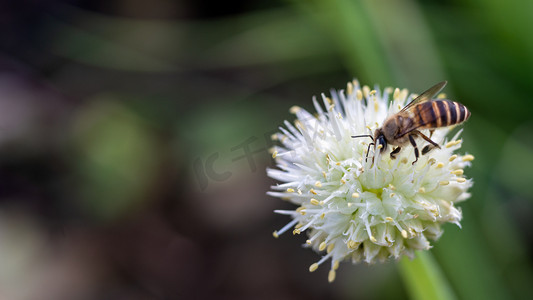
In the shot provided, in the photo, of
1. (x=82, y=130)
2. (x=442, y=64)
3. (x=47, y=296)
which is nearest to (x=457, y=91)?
(x=442, y=64)

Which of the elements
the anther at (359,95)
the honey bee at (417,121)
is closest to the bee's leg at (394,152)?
the honey bee at (417,121)

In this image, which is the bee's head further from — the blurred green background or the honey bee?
the blurred green background

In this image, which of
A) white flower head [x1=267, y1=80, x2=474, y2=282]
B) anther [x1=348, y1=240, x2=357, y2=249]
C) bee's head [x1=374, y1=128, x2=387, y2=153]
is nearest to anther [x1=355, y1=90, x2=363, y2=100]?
white flower head [x1=267, y1=80, x2=474, y2=282]

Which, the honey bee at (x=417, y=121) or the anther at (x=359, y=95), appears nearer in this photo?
the honey bee at (x=417, y=121)

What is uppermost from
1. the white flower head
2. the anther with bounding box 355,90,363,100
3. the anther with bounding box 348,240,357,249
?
the anther with bounding box 355,90,363,100

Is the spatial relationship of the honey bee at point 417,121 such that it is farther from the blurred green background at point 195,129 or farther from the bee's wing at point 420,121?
the blurred green background at point 195,129

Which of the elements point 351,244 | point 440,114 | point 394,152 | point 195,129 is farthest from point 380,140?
point 195,129

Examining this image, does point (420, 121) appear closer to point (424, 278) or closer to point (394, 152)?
point (394, 152)
